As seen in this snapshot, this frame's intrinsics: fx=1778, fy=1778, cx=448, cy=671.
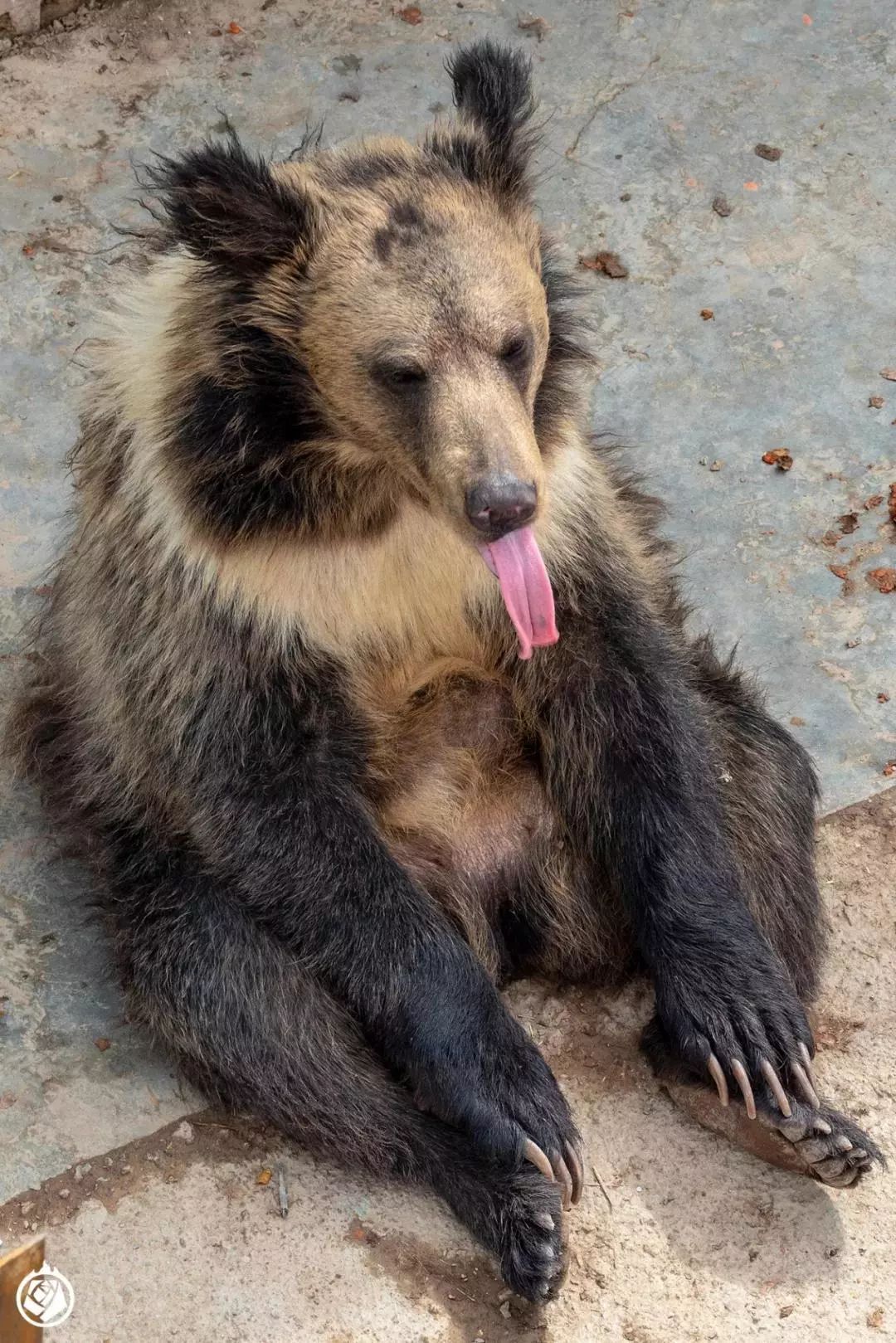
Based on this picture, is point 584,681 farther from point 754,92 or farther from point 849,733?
point 754,92

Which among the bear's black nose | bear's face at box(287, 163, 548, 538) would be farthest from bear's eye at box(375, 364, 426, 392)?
the bear's black nose

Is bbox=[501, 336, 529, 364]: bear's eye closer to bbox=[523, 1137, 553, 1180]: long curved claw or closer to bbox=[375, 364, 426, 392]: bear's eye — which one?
bbox=[375, 364, 426, 392]: bear's eye

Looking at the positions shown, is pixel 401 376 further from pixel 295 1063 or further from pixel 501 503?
pixel 295 1063

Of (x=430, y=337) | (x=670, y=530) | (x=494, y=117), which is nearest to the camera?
(x=430, y=337)

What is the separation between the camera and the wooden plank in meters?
2.88

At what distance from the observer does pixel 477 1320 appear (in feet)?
13.4

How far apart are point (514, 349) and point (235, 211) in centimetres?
71

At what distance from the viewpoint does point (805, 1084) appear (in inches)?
171

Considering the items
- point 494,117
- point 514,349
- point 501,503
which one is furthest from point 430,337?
point 494,117

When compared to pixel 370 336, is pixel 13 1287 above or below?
below

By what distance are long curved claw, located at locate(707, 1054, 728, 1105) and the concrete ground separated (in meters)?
0.20

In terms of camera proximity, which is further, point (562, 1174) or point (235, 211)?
point (562, 1174)

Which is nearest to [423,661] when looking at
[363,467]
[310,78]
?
[363,467]

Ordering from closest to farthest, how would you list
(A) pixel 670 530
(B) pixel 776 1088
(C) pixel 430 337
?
(C) pixel 430 337, (B) pixel 776 1088, (A) pixel 670 530
